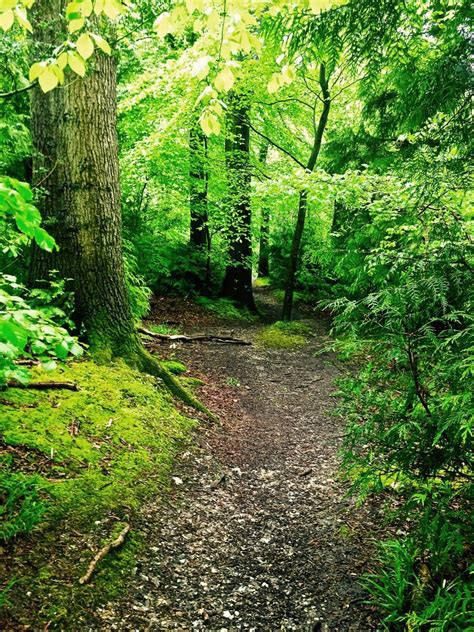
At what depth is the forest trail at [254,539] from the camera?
2.59m

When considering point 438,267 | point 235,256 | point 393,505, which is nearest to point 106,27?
point 438,267

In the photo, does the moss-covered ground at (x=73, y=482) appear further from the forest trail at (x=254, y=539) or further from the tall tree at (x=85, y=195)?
the tall tree at (x=85, y=195)

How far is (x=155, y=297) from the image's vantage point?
38.6 ft

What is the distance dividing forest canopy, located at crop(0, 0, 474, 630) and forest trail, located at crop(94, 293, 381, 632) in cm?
32

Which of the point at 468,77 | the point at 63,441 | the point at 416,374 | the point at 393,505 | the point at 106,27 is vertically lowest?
the point at 393,505

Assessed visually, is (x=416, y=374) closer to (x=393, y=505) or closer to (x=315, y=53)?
(x=393, y=505)

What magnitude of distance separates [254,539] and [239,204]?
31.6ft

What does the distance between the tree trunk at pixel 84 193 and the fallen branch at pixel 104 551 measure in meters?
2.27

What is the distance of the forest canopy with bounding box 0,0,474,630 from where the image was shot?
7.17 feet

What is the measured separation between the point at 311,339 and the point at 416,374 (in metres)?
8.34

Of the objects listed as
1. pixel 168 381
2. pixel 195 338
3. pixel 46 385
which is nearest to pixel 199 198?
pixel 195 338

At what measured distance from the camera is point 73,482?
10.1 feet

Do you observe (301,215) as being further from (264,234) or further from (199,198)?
(199,198)

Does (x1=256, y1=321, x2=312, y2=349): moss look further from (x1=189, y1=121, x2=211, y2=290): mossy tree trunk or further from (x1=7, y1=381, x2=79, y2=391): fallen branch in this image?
(x1=7, y1=381, x2=79, y2=391): fallen branch
